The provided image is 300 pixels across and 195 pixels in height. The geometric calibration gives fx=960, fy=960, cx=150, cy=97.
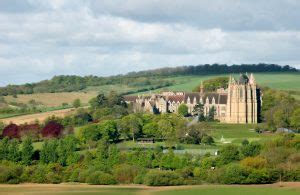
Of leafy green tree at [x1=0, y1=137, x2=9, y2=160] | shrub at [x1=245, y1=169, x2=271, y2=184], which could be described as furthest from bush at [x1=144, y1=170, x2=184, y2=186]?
leafy green tree at [x1=0, y1=137, x2=9, y2=160]

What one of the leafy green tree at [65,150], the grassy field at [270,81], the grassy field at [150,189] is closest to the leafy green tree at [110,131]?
the leafy green tree at [65,150]

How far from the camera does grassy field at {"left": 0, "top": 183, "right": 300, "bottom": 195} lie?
76.2 metres

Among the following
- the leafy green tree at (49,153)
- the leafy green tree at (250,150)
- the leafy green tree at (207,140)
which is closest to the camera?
the leafy green tree at (250,150)

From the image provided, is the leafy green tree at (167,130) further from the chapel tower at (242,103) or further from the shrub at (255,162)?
the chapel tower at (242,103)

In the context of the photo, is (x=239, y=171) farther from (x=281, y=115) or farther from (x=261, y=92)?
(x=261, y=92)

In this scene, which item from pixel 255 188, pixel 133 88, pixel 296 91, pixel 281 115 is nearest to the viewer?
pixel 255 188

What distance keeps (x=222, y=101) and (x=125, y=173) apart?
59902mm

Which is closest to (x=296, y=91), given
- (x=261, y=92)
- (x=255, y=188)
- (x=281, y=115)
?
(x=261, y=92)

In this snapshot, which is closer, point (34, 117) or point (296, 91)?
point (34, 117)

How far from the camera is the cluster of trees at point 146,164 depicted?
3339 inches

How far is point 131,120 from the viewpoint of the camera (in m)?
118

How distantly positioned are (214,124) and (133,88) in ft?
196

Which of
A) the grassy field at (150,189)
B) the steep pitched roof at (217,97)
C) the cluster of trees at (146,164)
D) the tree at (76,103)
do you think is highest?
the steep pitched roof at (217,97)

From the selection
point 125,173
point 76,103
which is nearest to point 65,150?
point 125,173
